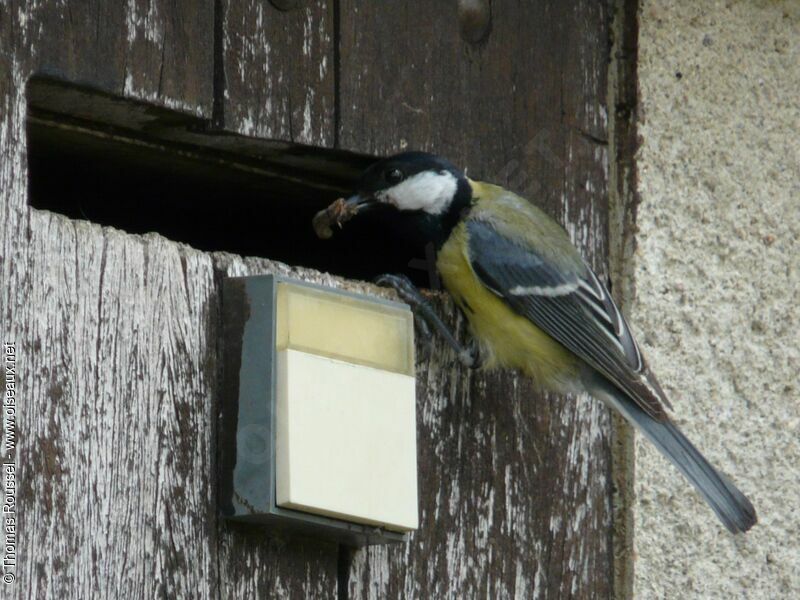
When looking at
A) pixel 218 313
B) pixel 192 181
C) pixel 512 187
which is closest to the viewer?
pixel 218 313

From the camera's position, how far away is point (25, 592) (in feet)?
5.75

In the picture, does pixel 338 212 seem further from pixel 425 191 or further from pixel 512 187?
pixel 512 187

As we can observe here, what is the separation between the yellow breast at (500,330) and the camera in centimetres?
243

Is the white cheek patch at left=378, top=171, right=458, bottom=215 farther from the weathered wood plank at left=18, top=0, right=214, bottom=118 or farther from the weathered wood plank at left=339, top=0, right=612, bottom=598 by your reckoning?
the weathered wood plank at left=18, top=0, right=214, bottom=118

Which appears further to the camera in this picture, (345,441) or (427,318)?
(427,318)

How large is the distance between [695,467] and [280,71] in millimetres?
829

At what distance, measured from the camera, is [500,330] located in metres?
2.50

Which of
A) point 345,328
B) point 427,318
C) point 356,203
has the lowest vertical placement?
point 345,328

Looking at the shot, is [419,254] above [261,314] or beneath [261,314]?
above

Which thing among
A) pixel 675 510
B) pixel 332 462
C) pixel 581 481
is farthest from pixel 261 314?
pixel 675 510

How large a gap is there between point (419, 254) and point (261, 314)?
3.58 ft

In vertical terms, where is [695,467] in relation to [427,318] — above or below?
below

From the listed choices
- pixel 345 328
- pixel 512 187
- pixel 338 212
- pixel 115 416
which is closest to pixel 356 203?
pixel 338 212

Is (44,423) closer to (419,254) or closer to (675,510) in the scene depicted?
(675,510)
